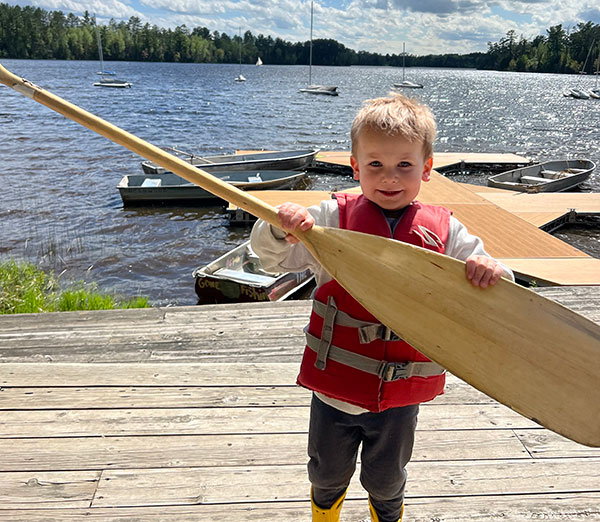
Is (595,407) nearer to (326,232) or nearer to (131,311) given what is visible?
(326,232)

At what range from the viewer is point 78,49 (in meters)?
91.1

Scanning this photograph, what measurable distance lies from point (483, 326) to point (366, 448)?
0.53m

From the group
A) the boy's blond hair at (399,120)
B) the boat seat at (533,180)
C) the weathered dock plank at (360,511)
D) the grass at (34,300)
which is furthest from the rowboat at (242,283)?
the boat seat at (533,180)

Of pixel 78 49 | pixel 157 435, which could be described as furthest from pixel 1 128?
pixel 78 49

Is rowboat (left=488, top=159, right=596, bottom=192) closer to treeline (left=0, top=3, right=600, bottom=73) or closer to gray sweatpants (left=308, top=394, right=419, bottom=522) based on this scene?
gray sweatpants (left=308, top=394, right=419, bottom=522)

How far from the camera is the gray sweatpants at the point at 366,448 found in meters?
1.55

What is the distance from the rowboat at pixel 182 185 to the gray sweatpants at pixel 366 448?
1025 cm

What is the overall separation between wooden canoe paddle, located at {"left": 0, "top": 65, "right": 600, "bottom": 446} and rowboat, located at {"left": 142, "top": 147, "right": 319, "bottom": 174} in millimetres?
12150

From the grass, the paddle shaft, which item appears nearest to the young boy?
the paddle shaft

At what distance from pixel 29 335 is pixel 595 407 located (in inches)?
121

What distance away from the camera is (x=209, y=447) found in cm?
216

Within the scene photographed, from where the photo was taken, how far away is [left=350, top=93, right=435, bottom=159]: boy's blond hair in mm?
1400

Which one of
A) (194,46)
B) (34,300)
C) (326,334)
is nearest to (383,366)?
(326,334)

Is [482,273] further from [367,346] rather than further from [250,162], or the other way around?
[250,162]
